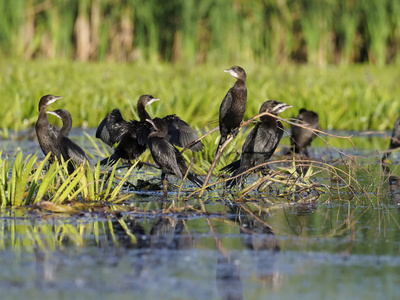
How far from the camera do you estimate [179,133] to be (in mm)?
6723

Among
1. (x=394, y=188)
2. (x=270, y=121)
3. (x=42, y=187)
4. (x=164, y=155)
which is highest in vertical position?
(x=270, y=121)

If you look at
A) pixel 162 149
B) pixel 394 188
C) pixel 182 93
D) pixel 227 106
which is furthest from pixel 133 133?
pixel 182 93

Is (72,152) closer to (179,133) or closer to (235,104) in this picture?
(179,133)

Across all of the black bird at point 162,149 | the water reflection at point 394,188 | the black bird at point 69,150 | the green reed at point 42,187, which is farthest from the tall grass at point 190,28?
the green reed at point 42,187

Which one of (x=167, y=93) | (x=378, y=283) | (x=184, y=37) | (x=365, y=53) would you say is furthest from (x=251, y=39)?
(x=378, y=283)

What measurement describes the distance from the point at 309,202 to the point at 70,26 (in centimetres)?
1421

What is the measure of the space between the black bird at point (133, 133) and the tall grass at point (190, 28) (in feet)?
39.4

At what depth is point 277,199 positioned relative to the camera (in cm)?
639

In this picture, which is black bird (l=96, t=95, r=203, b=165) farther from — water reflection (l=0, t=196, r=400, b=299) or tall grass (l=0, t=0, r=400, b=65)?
tall grass (l=0, t=0, r=400, b=65)

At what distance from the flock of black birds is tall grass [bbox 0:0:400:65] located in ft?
39.5

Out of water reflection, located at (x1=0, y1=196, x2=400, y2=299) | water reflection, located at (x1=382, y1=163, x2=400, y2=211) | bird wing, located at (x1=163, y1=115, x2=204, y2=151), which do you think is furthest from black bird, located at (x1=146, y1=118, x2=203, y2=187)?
water reflection, located at (x1=382, y1=163, x2=400, y2=211)

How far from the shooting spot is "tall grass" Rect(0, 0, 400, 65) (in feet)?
63.2

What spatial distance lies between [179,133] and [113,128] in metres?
0.63

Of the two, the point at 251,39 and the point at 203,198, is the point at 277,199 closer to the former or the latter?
the point at 203,198
